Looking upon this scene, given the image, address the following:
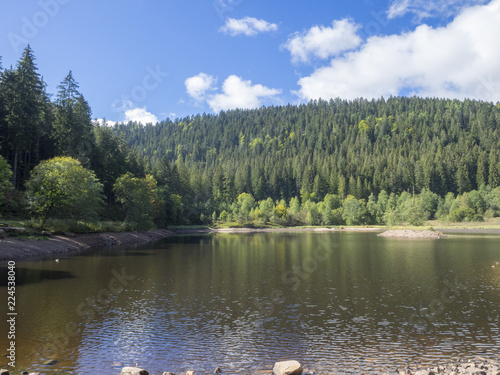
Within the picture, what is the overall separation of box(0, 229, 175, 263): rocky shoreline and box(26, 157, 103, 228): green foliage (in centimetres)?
460

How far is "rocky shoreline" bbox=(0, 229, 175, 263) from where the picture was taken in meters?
45.6

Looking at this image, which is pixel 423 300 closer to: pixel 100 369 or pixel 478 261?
pixel 100 369

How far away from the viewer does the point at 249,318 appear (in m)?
21.5

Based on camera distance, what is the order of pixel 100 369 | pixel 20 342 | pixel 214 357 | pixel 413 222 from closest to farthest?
pixel 100 369
pixel 214 357
pixel 20 342
pixel 413 222

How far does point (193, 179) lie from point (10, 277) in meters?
158

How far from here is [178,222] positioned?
469 ft

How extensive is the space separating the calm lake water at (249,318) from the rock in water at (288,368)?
129cm

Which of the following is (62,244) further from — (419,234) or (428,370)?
(419,234)

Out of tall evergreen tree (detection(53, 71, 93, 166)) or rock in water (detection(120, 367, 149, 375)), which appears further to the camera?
tall evergreen tree (detection(53, 71, 93, 166))

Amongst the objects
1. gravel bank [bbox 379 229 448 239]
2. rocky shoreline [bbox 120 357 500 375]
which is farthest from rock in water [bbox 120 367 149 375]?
gravel bank [bbox 379 229 448 239]

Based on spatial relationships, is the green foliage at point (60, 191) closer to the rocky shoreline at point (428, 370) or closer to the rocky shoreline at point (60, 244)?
the rocky shoreline at point (60, 244)

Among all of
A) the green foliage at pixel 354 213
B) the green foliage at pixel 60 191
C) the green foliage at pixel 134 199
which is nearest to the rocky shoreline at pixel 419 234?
the green foliage at pixel 354 213

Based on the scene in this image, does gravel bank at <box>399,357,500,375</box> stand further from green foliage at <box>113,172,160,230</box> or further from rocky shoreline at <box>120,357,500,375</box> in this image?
green foliage at <box>113,172,160,230</box>

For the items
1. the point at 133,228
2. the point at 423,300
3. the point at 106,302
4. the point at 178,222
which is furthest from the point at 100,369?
the point at 178,222
